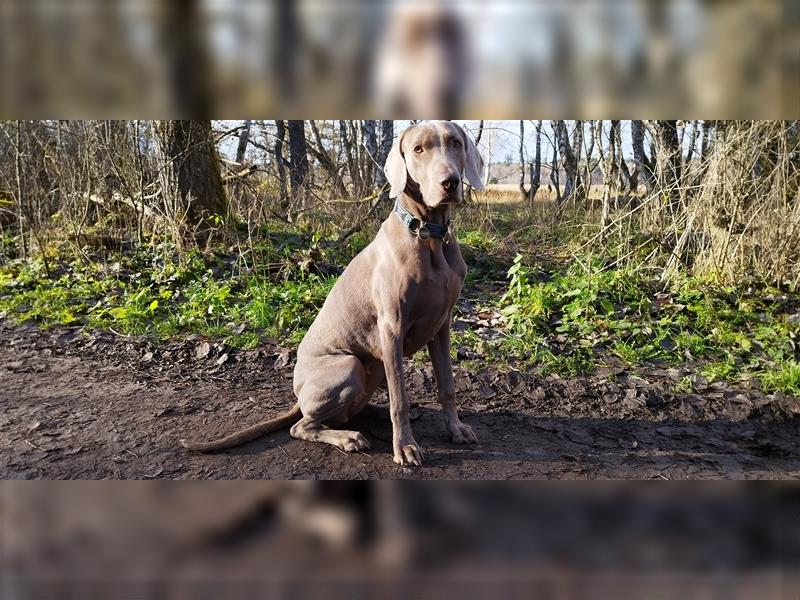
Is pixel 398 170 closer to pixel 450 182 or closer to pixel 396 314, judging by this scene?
pixel 450 182

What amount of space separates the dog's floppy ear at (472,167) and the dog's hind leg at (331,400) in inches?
45.0

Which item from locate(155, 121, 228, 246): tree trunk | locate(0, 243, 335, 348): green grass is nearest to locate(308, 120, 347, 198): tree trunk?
locate(155, 121, 228, 246): tree trunk

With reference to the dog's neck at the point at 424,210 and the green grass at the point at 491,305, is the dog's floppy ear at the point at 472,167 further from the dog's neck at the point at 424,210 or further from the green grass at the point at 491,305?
the green grass at the point at 491,305

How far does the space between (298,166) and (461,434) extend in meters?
4.82

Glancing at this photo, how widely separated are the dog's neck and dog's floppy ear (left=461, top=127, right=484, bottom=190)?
0.20 m

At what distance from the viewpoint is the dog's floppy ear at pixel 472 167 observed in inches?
103

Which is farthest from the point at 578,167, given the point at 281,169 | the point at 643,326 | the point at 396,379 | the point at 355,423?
the point at 396,379

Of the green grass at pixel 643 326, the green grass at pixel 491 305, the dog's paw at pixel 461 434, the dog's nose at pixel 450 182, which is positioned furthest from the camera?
the green grass at pixel 491 305

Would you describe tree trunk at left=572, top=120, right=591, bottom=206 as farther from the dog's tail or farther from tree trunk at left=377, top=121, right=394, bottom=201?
the dog's tail

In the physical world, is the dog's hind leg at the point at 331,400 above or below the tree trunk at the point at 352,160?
below

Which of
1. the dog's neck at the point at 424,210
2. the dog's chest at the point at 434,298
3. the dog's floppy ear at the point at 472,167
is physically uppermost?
the dog's floppy ear at the point at 472,167

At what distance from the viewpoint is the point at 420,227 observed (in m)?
2.78
